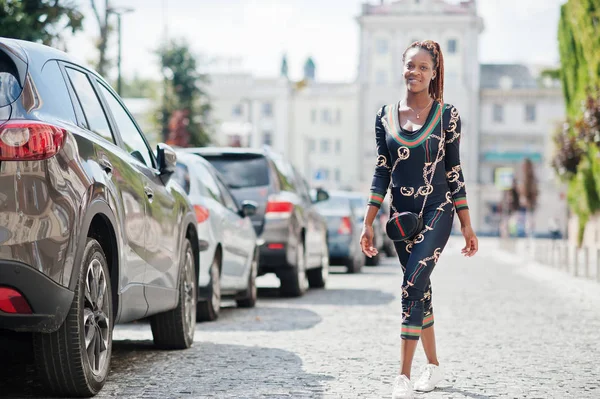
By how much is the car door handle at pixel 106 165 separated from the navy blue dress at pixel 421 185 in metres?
1.42

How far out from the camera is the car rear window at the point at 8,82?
5.68 m

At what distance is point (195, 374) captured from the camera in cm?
741

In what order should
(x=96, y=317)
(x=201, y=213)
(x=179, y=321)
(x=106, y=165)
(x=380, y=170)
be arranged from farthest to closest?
(x=201, y=213)
(x=179, y=321)
(x=380, y=170)
(x=106, y=165)
(x=96, y=317)

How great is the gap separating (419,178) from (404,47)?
94.8 metres

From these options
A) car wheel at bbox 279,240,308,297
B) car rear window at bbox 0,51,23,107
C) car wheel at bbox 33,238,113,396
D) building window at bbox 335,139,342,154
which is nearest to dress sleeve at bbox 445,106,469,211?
car wheel at bbox 33,238,113,396

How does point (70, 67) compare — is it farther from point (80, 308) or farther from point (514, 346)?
point (514, 346)

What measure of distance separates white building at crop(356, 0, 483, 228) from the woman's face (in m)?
92.1

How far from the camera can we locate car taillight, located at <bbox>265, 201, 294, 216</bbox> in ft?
48.3

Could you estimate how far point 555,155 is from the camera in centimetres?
3253

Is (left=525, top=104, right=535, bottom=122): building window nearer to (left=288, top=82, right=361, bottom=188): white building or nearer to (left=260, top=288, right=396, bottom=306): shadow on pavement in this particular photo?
(left=288, top=82, right=361, bottom=188): white building

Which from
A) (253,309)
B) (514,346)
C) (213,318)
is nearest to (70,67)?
(514,346)

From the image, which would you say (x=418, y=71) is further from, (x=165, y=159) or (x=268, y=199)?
(x=268, y=199)

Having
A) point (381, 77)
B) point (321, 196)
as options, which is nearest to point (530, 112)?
point (381, 77)

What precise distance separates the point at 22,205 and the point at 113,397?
1.40 meters
